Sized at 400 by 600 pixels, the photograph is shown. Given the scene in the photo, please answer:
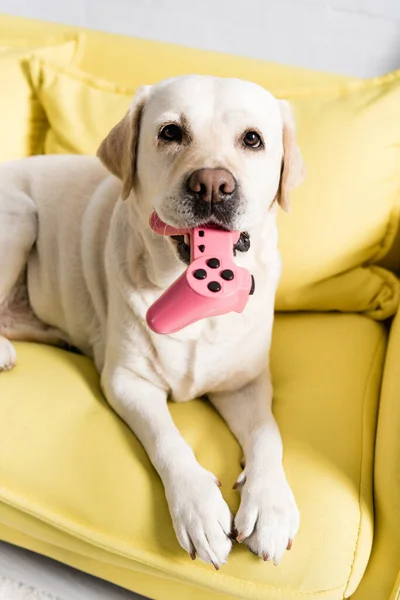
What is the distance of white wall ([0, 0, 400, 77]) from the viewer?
81.3 inches

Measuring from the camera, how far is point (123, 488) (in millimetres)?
1170

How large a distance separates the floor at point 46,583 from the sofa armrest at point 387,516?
0.57m

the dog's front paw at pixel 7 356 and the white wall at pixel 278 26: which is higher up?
the white wall at pixel 278 26

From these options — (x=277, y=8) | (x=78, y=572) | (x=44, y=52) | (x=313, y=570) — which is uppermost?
(x=277, y=8)

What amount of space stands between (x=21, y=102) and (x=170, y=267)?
911 mm

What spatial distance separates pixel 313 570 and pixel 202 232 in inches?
24.1

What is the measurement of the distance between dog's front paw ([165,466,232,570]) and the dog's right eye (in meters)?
0.63

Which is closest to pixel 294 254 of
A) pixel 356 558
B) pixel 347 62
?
pixel 356 558

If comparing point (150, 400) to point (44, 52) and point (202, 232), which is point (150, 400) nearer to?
point (202, 232)

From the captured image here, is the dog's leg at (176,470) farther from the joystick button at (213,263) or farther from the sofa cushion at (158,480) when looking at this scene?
the joystick button at (213,263)

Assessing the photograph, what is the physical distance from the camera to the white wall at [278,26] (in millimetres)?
2064

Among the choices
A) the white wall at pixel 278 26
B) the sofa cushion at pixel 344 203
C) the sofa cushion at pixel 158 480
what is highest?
the white wall at pixel 278 26

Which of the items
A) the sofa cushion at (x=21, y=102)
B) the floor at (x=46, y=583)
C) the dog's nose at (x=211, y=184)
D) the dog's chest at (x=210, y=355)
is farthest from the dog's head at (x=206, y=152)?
the floor at (x=46, y=583)

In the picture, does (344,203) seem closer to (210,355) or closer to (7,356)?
(210,355)
